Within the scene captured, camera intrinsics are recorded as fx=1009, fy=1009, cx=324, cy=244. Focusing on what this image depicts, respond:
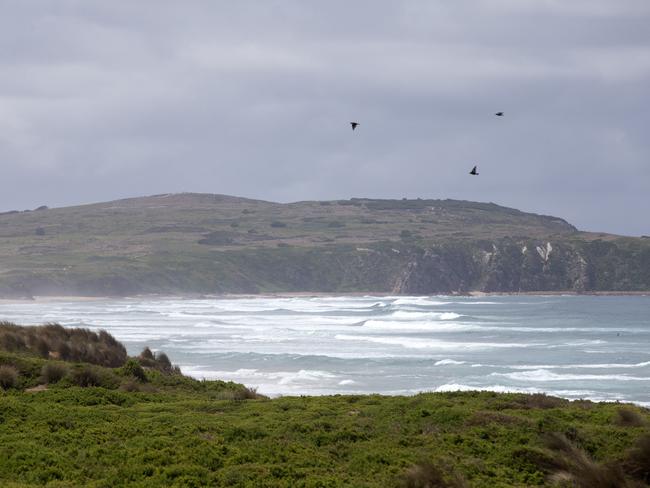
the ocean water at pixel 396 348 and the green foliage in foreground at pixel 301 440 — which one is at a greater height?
the green foliage in foreground at pixel 301 440

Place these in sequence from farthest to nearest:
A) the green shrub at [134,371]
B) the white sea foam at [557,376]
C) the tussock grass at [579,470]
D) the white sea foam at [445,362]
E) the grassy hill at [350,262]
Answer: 1. the grassy hill at [350,262]
2. the white sea foam at [445,362]
3. the white sea foam at [557,376]
4. the green shrub at [134,371]
5. the tussock grass at [579,470]

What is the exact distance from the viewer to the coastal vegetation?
13.7m

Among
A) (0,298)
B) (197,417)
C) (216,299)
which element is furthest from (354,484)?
(216,299)

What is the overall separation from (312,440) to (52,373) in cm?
764

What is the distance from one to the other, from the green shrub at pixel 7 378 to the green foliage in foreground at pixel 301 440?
23.7 inches

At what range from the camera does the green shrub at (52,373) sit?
21.2 m

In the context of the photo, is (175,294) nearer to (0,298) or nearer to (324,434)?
(0,298)

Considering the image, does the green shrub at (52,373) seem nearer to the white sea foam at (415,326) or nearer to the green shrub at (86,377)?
the green shrub at (86,377)

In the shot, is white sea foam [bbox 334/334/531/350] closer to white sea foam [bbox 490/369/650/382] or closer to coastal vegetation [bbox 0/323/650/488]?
white sea foam [bbox 490/369/650/382]

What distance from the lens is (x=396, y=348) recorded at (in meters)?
54.6

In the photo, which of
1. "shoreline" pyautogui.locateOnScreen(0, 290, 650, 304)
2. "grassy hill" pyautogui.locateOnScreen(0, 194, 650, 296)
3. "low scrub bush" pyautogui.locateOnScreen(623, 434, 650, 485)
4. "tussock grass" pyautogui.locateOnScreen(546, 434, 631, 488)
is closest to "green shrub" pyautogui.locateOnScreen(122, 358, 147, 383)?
"tussock grass" pyautogui.locateOnScreen(546, 434, 631, 488)

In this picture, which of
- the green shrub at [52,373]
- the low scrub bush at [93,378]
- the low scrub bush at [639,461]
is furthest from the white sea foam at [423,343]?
the low scrub bush at [639,461]

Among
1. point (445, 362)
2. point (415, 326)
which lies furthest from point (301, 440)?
point (415, 326)

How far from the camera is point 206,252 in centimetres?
16012
